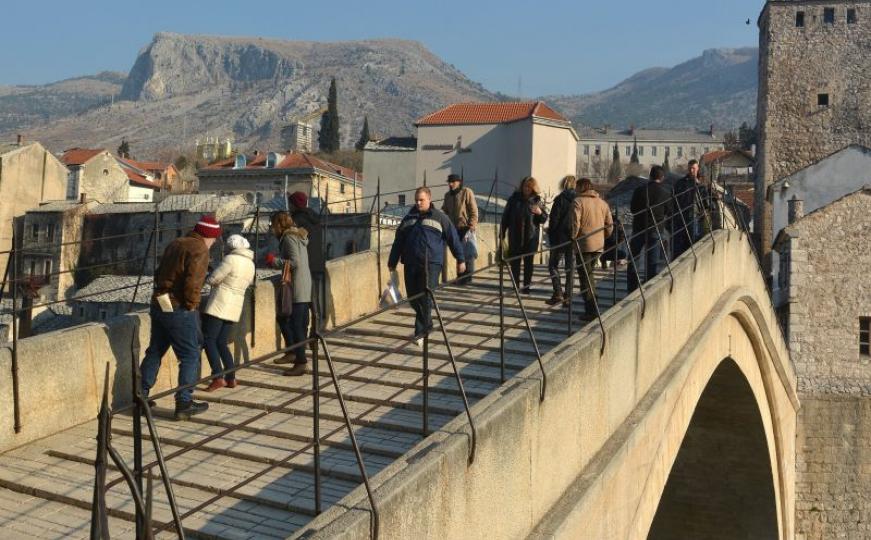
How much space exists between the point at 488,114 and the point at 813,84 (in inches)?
752

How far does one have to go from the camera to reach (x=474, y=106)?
5856 centimetres

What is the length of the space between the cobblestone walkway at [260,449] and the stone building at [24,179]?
4052cm

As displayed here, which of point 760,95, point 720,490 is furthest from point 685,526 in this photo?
point 760,95

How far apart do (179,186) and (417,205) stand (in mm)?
83586

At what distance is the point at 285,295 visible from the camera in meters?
8.41

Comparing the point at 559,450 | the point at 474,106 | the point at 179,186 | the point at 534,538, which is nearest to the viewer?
the point at 534,538

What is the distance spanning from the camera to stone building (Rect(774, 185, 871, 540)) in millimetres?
26406

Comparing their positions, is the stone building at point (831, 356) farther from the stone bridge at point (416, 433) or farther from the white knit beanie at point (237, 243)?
the white knit beanie at point (237, 243)

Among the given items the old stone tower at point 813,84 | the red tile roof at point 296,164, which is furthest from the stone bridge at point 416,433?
the red tile roof at point 296,164

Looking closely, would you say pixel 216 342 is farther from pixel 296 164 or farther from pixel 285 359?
pixel 296 164

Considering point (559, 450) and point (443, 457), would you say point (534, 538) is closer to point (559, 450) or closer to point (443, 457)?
point (559, 450)

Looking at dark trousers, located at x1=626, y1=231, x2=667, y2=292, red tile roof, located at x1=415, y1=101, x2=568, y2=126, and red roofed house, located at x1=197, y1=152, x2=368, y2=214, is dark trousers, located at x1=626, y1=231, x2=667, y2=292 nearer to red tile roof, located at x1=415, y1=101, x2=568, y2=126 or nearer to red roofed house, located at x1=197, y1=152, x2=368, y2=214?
red tile roof, located at x1=415, y1=101, x2=568, y2=126

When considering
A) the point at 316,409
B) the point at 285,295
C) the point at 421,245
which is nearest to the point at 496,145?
the point at 421,245

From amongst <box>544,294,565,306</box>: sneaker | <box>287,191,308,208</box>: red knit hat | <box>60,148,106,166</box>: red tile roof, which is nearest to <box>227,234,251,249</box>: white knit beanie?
<box>287,191,308,208</box>: red knit hat
